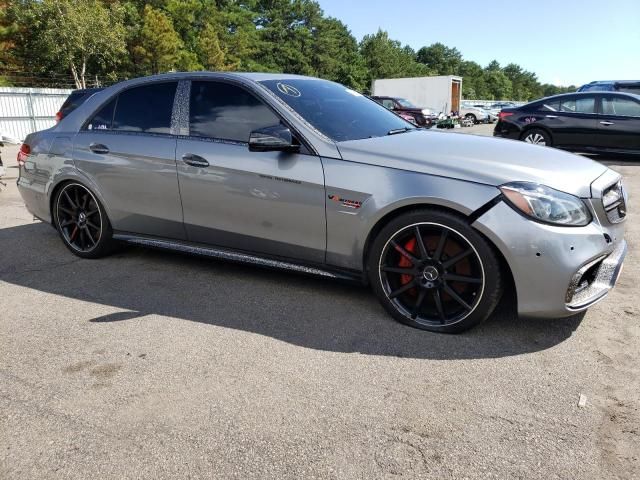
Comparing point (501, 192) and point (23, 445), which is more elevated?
point (501, 192)

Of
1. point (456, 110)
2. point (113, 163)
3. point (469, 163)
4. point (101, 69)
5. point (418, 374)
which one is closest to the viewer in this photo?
point (418, 374)

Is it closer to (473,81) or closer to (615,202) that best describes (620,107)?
(615,202)

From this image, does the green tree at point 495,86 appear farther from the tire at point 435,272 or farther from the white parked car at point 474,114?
the tire at point 435,272

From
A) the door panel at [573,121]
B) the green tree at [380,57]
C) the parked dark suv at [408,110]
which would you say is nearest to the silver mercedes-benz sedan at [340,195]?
the door panel at [573,121]

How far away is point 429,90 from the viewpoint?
114ft

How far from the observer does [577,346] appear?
126 inches

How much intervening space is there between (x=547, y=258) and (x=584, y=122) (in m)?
9.70

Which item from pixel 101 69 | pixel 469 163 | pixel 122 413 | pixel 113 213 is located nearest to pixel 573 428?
pixel 469 163

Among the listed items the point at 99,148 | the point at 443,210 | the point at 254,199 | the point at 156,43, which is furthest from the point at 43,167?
the point at 156,43

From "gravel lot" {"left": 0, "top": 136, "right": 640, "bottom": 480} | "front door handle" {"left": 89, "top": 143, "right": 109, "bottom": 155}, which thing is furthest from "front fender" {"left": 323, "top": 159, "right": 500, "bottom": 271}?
"front door handle" {"left": 89, "top": 143, "right": 109, "bottom": 155}

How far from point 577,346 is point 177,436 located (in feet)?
7.50

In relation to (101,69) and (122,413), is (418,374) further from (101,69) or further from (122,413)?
(101,69)

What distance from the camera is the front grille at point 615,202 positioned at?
335 centimetres

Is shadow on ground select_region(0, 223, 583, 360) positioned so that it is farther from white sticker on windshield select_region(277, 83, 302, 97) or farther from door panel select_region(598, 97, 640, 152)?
door panel select_region(598, 97, 640, 152)
